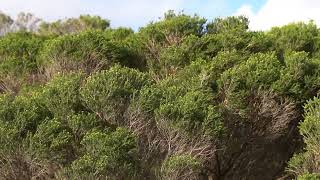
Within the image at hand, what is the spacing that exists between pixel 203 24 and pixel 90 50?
15.7 ft

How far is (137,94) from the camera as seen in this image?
1414cm

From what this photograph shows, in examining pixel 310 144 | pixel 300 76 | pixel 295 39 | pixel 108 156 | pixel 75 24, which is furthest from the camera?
pixel 75 24

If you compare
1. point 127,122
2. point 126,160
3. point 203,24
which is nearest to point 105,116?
point 127,122

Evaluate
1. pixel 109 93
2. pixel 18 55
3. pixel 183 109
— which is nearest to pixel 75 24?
pixel 18 55

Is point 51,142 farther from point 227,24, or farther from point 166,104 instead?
point 227,24

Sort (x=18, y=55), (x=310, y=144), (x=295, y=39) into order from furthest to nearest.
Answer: (x=295, y=39)
(x=18, y=55)
(x=310, y=144)

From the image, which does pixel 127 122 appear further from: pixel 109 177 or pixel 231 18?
pixel 231 18

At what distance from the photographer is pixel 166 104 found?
13820 mm

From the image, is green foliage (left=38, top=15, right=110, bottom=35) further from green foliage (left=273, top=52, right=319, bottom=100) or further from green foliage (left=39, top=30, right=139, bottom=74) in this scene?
green foliage (left=273, top=52, right=319, bottom=100)

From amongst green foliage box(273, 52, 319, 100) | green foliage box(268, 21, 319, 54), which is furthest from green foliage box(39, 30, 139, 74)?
green foliage box(268, 21, 319, 54)

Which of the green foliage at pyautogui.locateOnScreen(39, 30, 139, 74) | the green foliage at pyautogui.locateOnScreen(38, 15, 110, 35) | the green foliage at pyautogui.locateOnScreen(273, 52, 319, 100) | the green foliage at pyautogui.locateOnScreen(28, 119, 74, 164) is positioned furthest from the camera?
the green foliage at pyautogui.locateOnScreen(38, 15, 110, 35)

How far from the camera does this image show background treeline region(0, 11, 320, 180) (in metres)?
12.9

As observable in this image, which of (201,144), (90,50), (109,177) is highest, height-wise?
(90,50)

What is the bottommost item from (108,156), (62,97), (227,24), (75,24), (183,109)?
(108,156)
